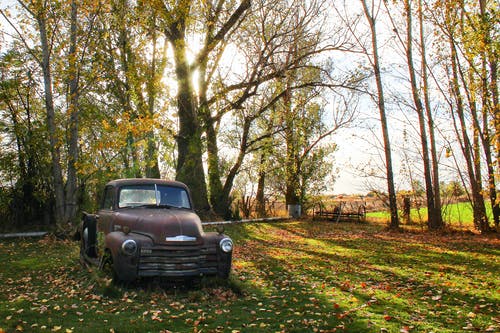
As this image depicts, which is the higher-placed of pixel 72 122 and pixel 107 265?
pixel 72 122

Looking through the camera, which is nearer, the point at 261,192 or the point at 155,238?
the point at 155,238

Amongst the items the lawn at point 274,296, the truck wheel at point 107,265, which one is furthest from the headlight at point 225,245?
the truck wheel at point 107,265

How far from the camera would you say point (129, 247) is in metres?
7.58

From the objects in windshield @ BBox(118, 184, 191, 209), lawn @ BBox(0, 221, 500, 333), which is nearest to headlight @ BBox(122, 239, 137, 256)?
lawn @ BBox(0, 221, 500, 333)

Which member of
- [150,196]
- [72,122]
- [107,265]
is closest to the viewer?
[107,265]

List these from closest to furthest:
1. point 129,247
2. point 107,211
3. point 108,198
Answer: point 129,247
point 107,211
point 108,198

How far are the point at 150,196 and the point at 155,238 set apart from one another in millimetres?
1588

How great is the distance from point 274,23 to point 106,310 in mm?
21171

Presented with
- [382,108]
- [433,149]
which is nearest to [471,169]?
[433,149]

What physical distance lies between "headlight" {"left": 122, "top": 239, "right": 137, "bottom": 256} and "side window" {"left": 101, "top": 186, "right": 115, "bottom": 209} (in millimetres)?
1896

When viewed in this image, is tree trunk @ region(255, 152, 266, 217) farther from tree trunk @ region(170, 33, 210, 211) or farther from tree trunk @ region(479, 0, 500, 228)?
tree trunk @ region(479, 0, 500, 228)

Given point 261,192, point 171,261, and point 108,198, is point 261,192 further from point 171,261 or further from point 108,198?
point 171,261

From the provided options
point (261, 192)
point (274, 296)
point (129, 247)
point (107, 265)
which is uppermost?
point (261, 192)

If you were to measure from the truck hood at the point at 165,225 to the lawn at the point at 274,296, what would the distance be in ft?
3.06
